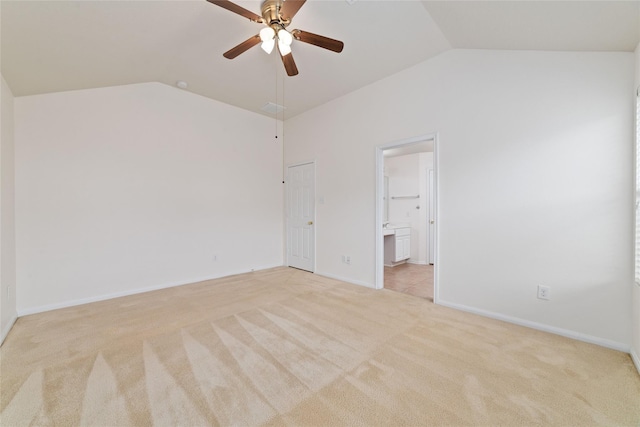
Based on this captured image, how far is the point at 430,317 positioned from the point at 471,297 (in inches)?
22.1

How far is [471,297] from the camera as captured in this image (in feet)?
9.36

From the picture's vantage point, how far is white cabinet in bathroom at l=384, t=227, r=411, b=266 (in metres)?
5.26

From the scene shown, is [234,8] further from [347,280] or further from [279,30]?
[347,280]

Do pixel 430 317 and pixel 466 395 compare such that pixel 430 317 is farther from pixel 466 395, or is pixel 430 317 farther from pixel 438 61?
pixel 438 61

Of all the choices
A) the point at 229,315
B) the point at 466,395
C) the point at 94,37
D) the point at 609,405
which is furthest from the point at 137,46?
the point at 609,405

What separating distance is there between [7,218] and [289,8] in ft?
11.4

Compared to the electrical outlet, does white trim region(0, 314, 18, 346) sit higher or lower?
lower

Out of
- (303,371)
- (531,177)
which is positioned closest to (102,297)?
(303,371)

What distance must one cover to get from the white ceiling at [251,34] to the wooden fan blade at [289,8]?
38cm

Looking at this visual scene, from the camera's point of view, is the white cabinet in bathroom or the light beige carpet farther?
the white cabinet in bathroom

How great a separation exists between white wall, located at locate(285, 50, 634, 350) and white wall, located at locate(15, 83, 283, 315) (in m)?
2.86

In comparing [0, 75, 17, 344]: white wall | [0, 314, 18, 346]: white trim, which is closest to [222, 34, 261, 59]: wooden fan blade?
[0, 75, 17, 344]: white wall

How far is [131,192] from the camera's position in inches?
141

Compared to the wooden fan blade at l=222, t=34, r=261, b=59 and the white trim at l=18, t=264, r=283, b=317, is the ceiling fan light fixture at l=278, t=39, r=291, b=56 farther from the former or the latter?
the white trim at l=18, t=264, r=283, b=317
